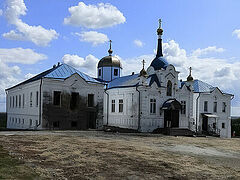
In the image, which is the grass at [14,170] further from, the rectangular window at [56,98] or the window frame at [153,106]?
the window frame at [153,106]

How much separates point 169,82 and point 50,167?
24.3 metres

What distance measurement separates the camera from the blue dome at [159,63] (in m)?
31.8

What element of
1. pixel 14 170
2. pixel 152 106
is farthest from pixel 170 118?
pixel 14 170

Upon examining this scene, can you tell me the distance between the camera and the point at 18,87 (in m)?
32.9

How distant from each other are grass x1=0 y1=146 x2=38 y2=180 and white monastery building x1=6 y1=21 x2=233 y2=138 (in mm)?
16587

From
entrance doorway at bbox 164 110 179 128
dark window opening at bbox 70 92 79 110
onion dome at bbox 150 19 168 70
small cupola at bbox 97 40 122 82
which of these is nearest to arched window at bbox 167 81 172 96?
onion dome at bbox 150 19 168 70

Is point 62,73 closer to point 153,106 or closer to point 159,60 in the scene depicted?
point 153,106

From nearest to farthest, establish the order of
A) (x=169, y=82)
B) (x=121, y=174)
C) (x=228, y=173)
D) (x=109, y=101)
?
(x=121, y=174) < (x=228, y=173) < (x=169, y=82) < (x=109, y=101)

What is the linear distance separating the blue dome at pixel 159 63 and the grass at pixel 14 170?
80.4ft

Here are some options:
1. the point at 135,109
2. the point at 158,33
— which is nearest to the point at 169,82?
the point at 135,109

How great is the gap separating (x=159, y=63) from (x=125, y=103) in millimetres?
6286

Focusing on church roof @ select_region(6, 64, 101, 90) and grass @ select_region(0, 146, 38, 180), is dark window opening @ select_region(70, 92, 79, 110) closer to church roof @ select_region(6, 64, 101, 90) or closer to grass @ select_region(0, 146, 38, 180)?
church roof @ select_region(6, 64, 101, 90)

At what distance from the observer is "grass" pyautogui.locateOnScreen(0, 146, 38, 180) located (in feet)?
23.2

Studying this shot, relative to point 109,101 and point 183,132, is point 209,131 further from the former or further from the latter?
point 109,101
